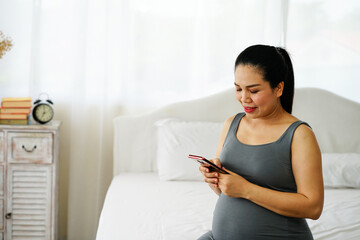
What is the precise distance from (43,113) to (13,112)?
0.17m

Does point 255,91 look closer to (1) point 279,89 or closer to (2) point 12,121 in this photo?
(1) point 279,89

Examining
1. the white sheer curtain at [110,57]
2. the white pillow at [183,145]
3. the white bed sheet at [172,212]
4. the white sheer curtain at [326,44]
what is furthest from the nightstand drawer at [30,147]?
the white sheer curtain at [326,44]

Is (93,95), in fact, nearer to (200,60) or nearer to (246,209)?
(200,60)

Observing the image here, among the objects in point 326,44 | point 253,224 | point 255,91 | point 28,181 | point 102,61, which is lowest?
point 28,181

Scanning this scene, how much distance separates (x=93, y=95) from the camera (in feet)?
9.17

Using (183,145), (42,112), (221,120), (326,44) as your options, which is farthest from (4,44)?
(326,44)

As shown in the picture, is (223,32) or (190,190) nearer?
(190,190)

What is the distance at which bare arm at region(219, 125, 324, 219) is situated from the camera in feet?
3.93

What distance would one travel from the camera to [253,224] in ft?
4.19

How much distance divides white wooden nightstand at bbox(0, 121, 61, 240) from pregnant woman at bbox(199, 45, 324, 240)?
141 centimetres

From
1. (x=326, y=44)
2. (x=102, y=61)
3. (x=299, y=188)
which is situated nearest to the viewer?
(x=299, y=188)

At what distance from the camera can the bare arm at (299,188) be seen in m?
1.20

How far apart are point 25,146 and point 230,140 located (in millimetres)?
1466

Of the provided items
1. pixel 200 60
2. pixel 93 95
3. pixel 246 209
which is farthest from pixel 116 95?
pixel 246 209
